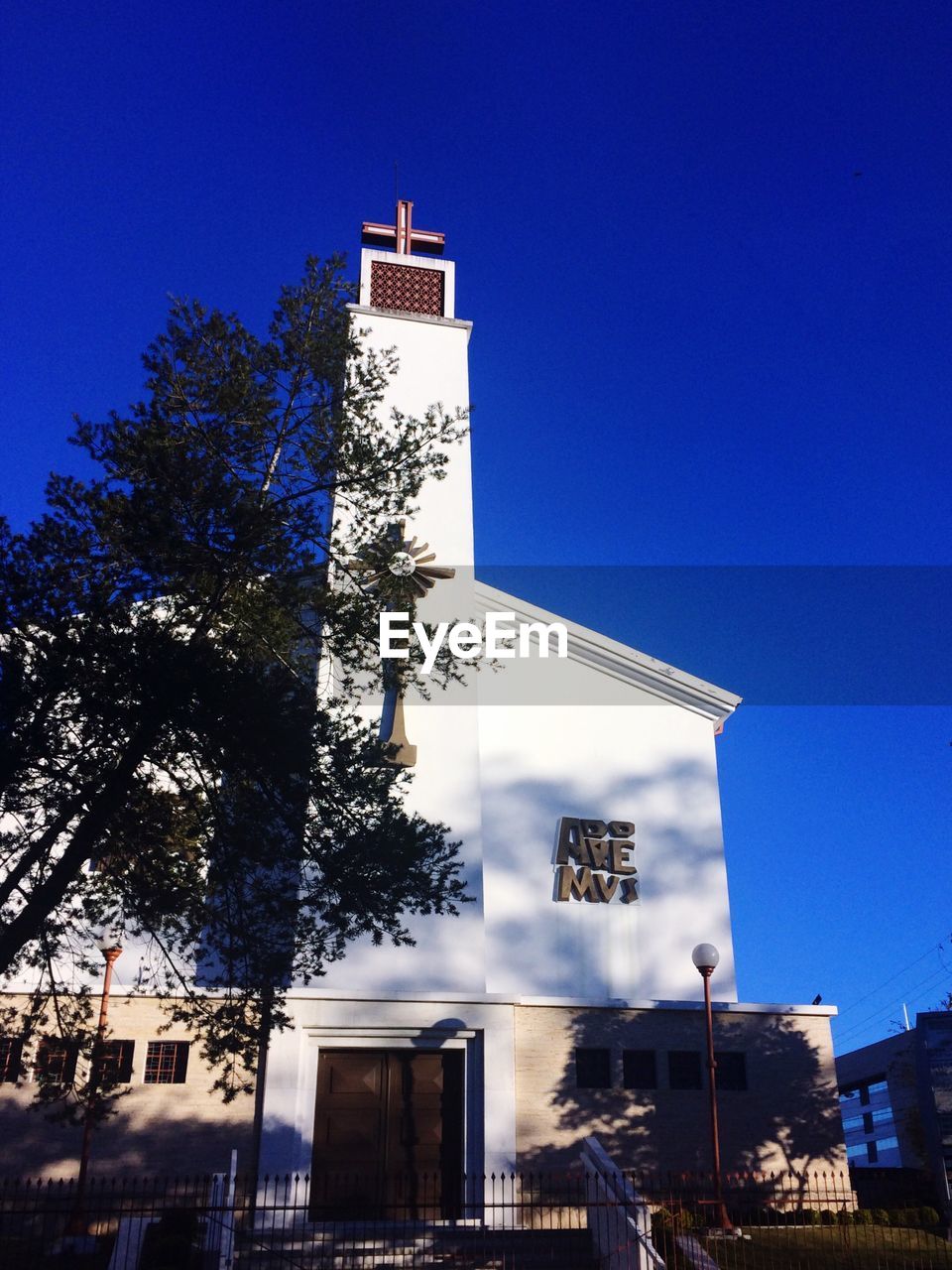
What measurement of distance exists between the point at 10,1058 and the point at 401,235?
19.4 meters

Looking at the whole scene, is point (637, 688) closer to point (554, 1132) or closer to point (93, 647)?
point (554, 1132)

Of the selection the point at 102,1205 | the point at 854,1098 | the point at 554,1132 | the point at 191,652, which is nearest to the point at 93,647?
the point at 191,652

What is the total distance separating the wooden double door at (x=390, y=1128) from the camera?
52.0 ft

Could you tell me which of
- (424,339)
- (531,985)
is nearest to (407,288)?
(424,339)

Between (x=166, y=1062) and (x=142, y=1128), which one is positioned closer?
(x=142, y=1128)

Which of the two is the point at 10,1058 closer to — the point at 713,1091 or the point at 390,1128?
the point at 390,1128

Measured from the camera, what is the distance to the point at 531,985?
19.3m

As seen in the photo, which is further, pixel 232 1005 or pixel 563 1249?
pixel 563 1249

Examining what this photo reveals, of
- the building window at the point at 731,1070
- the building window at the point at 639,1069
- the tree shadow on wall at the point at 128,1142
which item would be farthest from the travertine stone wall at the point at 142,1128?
the building window at the point at 731,1070

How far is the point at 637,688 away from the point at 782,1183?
9.14 metres

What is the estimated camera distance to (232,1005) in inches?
481

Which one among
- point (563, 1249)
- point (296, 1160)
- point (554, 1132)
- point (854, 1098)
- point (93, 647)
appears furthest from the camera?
point (854, 1098)

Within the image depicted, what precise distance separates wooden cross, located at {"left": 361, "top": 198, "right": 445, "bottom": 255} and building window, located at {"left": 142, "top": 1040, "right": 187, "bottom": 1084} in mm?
18024

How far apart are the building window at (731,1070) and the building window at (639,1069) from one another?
1021 millimetres
